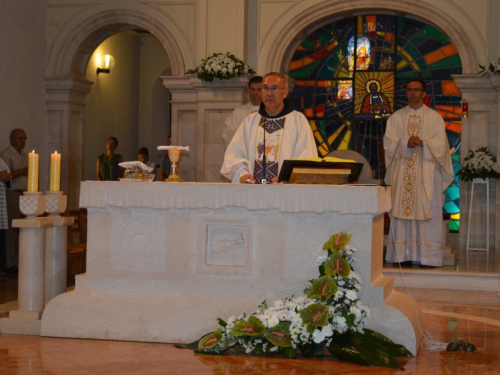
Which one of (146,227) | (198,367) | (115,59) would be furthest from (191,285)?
(115,59)

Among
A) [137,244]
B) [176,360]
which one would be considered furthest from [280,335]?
[137,244]

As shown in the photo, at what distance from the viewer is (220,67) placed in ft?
38.8

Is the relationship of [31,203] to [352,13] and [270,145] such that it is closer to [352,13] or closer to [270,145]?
[270,145]

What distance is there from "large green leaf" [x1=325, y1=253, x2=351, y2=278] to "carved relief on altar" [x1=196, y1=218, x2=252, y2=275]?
0.62 meters

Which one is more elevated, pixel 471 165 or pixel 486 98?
pixel 486 98

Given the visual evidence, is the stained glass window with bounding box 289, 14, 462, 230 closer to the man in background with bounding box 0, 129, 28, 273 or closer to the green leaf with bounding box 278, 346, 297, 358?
the man in background with bounding box 0, 129, 28, 273

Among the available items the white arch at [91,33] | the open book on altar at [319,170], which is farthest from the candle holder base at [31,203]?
the white arch at [91,33]

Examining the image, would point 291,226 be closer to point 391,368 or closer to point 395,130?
point 391,368

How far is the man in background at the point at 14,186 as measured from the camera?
32.1 feet

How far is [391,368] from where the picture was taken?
15.8 ft

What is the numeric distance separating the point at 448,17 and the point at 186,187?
767 centimetres

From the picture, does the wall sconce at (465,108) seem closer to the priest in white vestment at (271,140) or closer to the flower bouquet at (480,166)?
the flower bouquet at (480,166)

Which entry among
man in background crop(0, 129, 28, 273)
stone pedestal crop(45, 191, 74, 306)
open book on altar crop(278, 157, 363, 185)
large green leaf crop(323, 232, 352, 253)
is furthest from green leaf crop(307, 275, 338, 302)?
man in background crop(0, 129, 28, 273)

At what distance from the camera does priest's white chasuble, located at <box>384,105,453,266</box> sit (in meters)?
9.55
